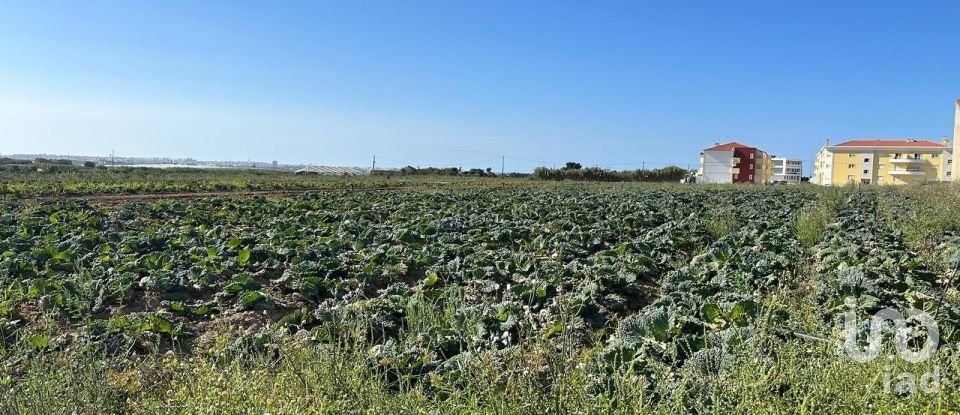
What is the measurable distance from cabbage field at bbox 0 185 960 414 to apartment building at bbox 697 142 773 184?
67191 millimetres

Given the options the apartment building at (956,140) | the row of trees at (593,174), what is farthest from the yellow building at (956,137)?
Answer: the row of trees at (593,174)

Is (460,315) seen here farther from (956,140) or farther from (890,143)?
(890,143)

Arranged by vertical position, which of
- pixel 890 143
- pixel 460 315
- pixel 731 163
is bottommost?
pixel 460 315

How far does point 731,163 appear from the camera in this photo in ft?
248

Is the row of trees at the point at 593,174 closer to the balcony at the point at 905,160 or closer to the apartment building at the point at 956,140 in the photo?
the apartment building at the point at 956,140

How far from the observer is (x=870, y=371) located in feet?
9.16

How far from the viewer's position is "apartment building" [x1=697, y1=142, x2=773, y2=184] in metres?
75.5

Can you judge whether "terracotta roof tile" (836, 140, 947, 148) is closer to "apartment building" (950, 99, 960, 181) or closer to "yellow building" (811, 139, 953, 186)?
"yellow building" (811, 139, 953, 186)

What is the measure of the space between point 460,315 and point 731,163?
77764 millimetres

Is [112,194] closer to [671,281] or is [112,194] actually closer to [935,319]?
[671,281]

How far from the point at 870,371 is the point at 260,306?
5340 mm

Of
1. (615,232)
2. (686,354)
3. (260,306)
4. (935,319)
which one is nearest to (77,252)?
(260,306)

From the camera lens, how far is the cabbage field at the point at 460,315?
2916mm

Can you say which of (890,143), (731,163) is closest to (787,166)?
(890,143)
